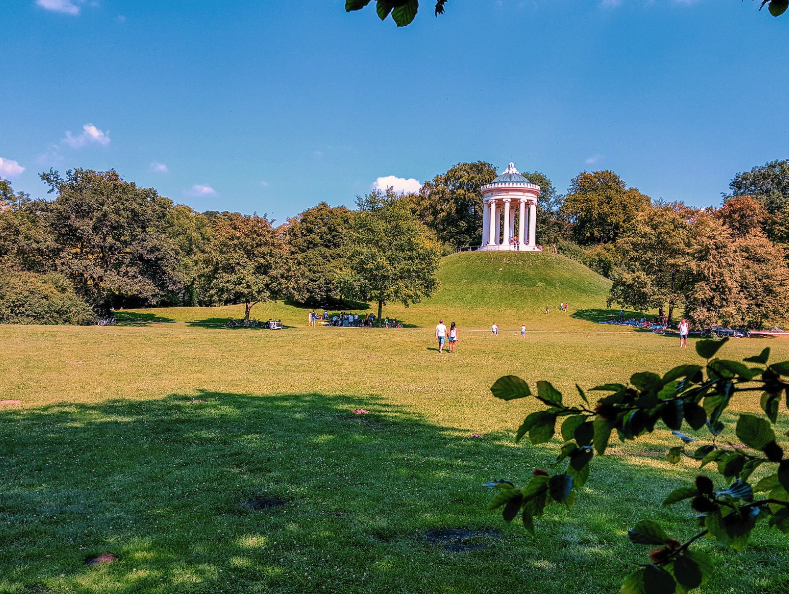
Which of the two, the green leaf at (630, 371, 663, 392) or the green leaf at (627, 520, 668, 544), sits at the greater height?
the green leaf at (630, 371, 663, 392)

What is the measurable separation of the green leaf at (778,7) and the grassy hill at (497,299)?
1936 inches

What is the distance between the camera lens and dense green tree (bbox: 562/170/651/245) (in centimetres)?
8731

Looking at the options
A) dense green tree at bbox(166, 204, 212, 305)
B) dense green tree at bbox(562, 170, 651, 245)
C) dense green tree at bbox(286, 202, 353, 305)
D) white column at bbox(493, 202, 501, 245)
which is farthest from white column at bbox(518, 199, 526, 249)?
dense green tree at bbox(166, 204, 212, 305)

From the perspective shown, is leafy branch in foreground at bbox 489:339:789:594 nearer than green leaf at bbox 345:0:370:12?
Yes

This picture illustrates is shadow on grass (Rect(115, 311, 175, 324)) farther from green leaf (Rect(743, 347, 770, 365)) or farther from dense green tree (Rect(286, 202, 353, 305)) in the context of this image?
green leaf (Rect(743, 347, 770, 365))

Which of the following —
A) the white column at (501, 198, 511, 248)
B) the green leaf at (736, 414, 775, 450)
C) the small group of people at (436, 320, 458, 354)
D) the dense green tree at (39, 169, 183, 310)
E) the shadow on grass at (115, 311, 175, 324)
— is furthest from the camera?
the white column at (501, 198, 511, 248)

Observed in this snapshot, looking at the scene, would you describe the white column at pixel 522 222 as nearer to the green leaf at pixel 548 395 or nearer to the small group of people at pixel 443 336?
the small group of people at pixel 443 336

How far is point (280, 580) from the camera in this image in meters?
5.52

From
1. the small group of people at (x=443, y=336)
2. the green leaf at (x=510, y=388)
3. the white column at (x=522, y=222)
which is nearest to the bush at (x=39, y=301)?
the small group of people at (x=443, y=336)

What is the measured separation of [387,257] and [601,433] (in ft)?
149

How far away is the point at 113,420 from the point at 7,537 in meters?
6.20

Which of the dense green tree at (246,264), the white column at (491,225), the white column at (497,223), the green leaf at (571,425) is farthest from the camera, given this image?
the white column at (497,223)

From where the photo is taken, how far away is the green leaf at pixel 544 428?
1702mm

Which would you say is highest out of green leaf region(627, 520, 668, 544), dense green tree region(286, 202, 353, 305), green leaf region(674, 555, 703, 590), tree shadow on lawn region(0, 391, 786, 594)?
dense green tree region(286, 202, 353, 305)
